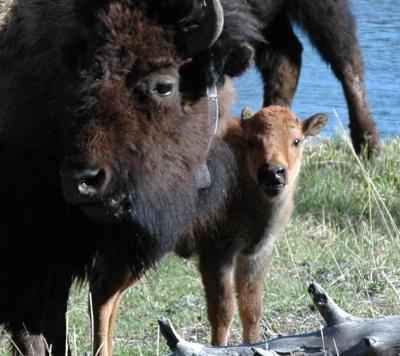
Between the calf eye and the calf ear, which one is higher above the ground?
the calf eye

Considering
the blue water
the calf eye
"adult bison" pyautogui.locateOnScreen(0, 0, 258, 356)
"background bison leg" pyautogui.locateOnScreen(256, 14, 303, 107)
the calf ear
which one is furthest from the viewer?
the blue water

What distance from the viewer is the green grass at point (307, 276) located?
722 cm

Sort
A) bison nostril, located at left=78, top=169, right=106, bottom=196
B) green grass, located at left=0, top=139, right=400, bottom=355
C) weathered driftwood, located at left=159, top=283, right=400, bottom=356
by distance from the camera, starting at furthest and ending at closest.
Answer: green grass, located at left=0, top=139, right=400, bottom=355, bison nostril, located at left=78, top=169, right=106, bottom=196, weathered driftwood, located at left=159, top=283, right=400, bottom=356

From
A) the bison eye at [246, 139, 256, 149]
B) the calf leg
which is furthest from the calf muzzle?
the calf leg

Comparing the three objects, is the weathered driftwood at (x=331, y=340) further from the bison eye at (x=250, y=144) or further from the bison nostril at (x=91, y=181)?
the bison eye at (x=250, y=144)

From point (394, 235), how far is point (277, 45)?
2.35 metres

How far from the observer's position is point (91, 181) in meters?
5.30

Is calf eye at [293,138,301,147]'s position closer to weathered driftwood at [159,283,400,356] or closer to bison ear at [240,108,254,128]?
bison ear at [240,108,254,128]

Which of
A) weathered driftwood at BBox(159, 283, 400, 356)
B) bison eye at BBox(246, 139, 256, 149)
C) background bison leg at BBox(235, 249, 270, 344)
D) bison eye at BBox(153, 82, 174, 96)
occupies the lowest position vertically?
background bison leg at BBox(235, 249, 270, 344)

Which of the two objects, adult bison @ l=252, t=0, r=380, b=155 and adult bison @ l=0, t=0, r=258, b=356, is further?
adult bison @ l=252, t=0, r=380, b=155

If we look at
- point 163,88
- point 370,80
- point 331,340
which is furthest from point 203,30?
point 370,80

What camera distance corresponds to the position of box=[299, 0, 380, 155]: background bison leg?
10.1 meters

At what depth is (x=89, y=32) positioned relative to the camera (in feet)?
18.7

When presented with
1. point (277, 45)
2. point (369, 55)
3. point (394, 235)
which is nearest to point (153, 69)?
point (394, 235)
